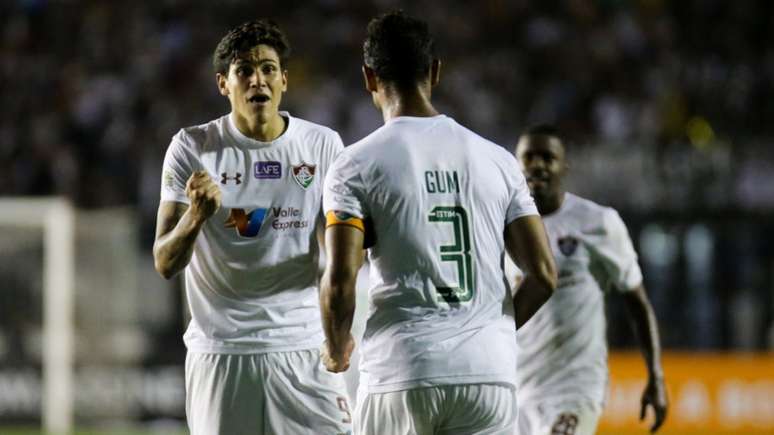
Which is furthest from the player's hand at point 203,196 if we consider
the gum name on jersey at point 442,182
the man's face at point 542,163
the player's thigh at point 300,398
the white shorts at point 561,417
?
the white shorts at point 561,417

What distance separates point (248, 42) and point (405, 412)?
1.68 m

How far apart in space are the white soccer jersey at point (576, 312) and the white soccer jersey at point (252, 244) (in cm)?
174

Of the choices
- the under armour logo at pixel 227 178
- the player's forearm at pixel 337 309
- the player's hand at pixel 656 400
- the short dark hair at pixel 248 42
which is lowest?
the player's hand at pixel 656 400

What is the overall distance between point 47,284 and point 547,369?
31.7ft

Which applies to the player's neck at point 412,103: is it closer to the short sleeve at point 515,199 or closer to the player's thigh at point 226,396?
the short sleeve at point 515,199

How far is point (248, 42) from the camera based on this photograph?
17.2 ft

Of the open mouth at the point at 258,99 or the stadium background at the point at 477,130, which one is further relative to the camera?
the stadium background at the point at 477,130

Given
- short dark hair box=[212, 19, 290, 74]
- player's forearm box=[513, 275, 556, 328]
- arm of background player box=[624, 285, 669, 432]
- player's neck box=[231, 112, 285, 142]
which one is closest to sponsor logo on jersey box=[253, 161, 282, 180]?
player's neck box=[231, 112, 285, 142]

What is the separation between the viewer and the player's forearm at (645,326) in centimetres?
684

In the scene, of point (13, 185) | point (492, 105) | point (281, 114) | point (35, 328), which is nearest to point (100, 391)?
point (35, 328)

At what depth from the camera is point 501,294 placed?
4.55m

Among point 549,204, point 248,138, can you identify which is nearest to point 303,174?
point 248,138

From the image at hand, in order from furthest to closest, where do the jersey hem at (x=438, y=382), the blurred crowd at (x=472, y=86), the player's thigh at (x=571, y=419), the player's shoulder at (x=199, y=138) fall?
1. the blurred crowd at (x=472, y=86)
2. the player's thigh at (x=571, y=419)
3. the player's shoulder at (x=199, y=138)
4. the jersey hem at (x=438, y=382)

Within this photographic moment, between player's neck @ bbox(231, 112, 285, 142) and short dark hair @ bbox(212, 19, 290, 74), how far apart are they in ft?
0.66
